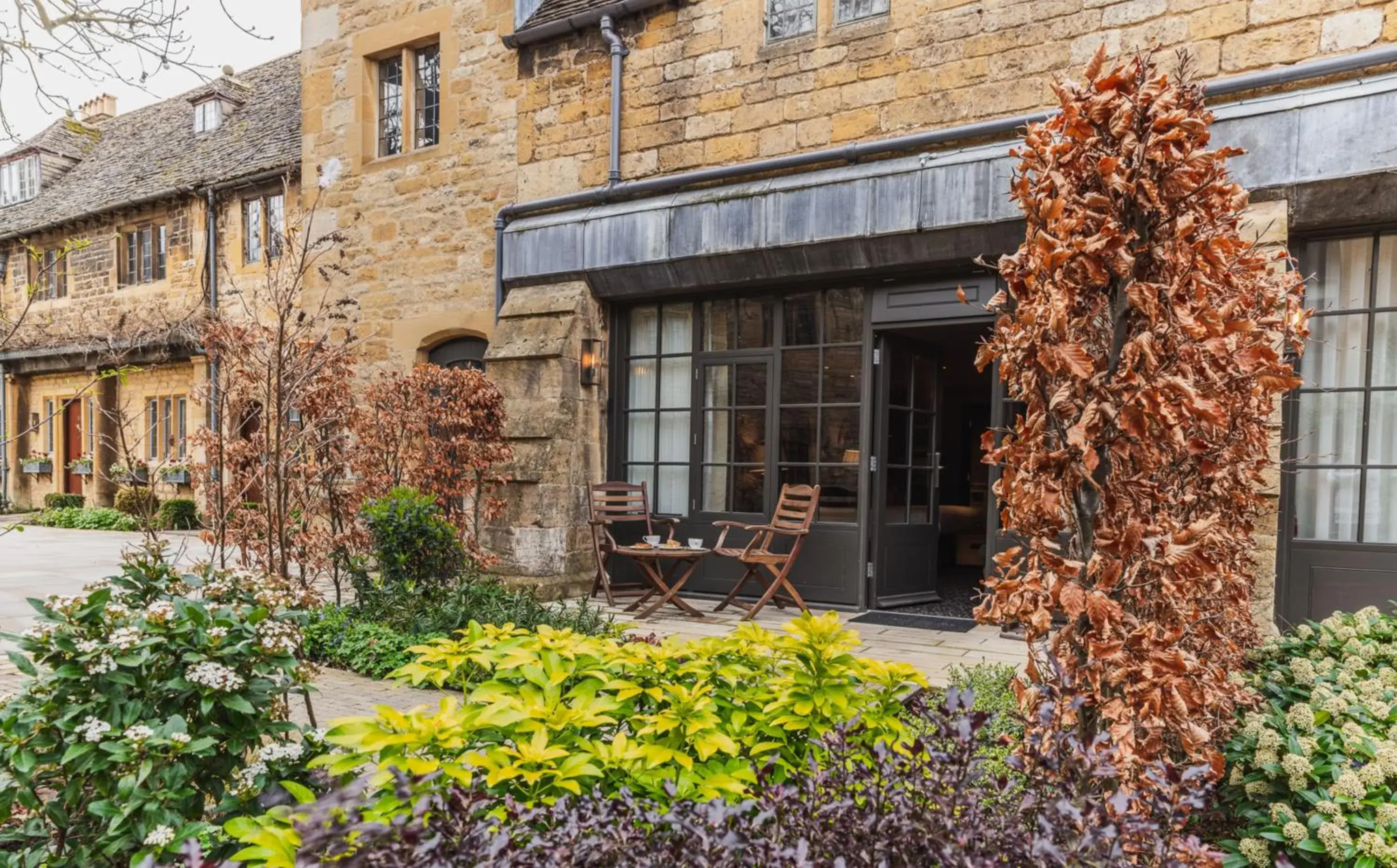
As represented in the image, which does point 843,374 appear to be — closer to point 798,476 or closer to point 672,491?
point 798,476

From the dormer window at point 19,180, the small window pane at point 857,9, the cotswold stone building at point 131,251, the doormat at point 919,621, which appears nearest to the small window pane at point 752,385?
the doormat at point 919,621

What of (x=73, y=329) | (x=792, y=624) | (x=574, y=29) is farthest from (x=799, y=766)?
(x=73, y=329)

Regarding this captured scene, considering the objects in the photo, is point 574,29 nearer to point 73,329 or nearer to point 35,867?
point 35,867

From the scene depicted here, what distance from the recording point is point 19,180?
756 inches

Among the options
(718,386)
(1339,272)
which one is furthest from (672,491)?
(1339,272)

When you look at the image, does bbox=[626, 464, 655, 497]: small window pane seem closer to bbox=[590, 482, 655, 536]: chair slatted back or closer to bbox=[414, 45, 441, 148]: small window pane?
bbox=[590, 482, 655, 536]: chair slatted back

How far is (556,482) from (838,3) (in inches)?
168

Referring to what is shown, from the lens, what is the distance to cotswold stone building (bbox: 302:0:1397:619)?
15.9ft

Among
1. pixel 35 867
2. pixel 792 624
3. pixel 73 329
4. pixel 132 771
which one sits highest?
pixel 73 329

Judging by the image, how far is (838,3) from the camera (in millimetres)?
6297

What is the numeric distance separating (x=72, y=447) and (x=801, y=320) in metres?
17.6

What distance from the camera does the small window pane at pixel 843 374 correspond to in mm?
6508

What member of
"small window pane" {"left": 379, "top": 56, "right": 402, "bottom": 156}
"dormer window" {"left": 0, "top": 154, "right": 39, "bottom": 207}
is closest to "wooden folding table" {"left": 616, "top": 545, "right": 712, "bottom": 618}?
"small window pane" {"left": 379, "top": 56, "right": 402, "bottom": 156}

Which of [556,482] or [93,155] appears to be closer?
[556,482]
